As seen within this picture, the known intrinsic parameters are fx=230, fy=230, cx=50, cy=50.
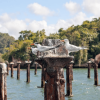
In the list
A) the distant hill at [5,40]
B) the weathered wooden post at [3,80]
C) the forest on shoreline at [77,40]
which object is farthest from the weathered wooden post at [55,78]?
the distant hill at [5,40]

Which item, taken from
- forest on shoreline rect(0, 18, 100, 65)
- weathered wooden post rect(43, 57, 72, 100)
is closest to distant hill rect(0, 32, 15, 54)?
forest on shoreline rect(0, 18, 100, 65)

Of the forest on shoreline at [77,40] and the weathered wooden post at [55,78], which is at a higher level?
the forest on shoreline at [77,40]

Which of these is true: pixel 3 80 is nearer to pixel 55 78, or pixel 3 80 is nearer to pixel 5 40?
pixel 55 78

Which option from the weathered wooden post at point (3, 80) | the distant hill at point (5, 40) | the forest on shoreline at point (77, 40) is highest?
the distant hill at point (5, 40)

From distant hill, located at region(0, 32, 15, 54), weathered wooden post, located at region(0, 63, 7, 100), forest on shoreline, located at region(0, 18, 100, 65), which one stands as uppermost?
distant hill, located at region(0, 32, 15, 54)

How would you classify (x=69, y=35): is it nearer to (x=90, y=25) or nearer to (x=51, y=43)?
(x=90, y=25)

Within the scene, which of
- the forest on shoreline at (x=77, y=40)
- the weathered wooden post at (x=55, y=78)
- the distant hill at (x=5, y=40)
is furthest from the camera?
the distant hill at (x=5, y=40)

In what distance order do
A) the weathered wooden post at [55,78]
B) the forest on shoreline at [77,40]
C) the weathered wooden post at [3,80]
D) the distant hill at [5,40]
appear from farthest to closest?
the distant hill at [5,40], the forest on shoreline at [77,40], the weathered wooden post at [3,80], the weathered wooden post at [55,78]

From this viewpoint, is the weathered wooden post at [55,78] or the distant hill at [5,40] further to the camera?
the distant hill at [5,40]

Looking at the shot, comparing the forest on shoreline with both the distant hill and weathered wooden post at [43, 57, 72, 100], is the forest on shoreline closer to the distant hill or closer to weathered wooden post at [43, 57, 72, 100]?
weathered wooden post at [43, 57, 72, 100]

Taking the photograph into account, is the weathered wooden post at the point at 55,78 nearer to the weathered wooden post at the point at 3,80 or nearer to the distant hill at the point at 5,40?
the weathered wooden post at the point at 3,80

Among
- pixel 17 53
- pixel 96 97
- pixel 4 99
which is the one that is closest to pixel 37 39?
pixel 17 53

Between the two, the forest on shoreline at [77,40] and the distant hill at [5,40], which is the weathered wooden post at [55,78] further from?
the distant hill at [5,40]

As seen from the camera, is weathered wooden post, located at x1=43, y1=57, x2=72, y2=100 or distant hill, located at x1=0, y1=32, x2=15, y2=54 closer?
weathered wooden post, located at x1=43, y1=57, x2=72, y2=100
